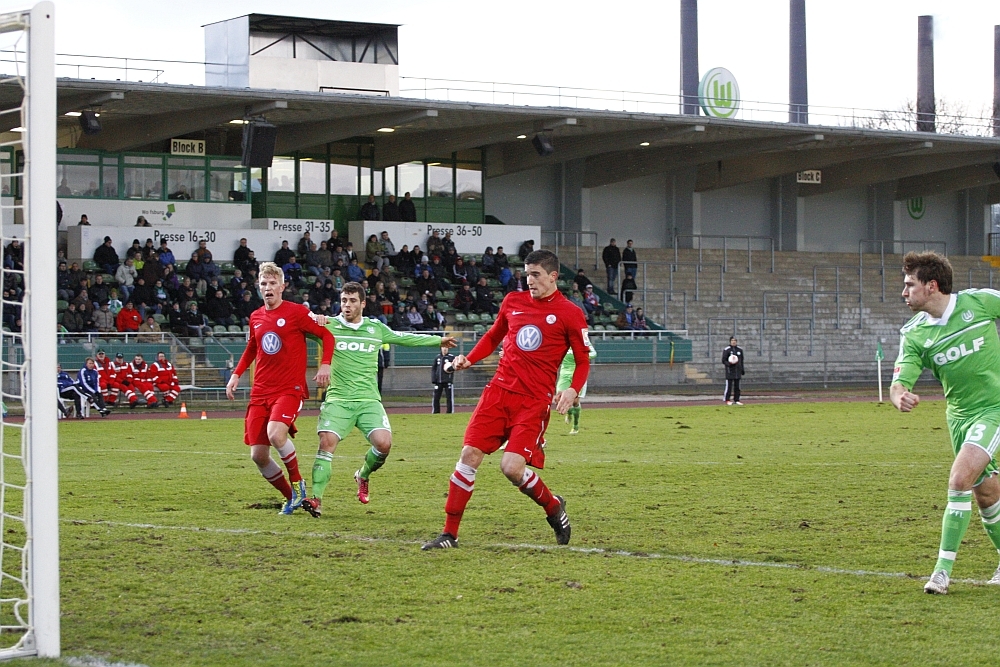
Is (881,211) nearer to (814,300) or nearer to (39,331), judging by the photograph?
(814,300)

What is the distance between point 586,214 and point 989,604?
40.3 meters

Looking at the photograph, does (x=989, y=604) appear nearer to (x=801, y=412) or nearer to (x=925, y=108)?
(x=801, y=412)

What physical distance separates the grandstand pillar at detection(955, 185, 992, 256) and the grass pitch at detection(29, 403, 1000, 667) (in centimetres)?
4446

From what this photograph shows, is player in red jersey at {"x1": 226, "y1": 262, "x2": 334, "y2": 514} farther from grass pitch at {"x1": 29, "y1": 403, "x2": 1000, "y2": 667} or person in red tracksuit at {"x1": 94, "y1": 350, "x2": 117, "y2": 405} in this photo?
person in red tracksuit at {"x1": 94, "y1": 350, "x2": 117, "y2": 405}

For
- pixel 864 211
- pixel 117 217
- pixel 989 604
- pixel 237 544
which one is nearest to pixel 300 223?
pixel 117 217

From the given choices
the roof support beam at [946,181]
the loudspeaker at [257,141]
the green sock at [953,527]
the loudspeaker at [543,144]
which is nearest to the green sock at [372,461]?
the green sock at [953,527]

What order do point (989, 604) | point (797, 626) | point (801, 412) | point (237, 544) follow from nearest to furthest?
point (797, 626) < point (989, 604) < point (237, 544) < point (801, 412)

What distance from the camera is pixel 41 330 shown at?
5.27 m

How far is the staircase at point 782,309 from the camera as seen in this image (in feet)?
132

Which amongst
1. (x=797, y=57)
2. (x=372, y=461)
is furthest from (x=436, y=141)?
(x=372, y=461)

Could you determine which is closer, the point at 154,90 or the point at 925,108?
the point at 154,90

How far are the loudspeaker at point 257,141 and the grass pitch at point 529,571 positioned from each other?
68.2 feet

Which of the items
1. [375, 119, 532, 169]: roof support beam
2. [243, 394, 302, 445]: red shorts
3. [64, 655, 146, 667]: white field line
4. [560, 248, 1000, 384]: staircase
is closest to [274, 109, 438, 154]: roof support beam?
[375, 119, 532, 169]: roof support beam

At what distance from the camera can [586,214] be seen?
46.4 metres
